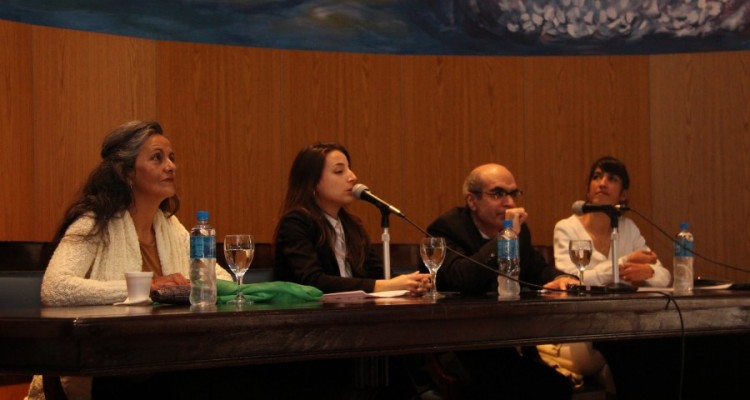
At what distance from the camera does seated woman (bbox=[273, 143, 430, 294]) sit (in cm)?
353

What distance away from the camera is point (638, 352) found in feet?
11.7

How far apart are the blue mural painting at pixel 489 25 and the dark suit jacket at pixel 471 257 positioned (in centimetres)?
226

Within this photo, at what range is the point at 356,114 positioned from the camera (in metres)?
5.73

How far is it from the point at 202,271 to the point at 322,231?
4.06ft

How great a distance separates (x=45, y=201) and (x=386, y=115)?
192 cm

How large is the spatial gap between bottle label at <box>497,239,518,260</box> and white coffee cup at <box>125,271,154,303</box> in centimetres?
107

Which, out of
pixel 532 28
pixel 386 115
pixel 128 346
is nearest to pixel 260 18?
pixel 386 115

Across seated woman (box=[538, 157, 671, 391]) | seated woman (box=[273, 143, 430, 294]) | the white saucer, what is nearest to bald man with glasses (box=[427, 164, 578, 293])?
seated woman (box=[538, 157, 671, 391])

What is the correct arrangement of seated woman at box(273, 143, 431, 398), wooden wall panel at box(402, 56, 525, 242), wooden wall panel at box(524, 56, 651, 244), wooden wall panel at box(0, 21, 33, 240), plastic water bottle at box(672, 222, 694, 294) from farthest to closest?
1. wooden wall panel at box(524, 56, 651, 244)
2. wooden wall panel at box(402, 56, 525, 242)
3. wooden wall panel at box(0, 21, 33, 240)
4. seated woman at box(273, 143, 431, 398)
5. plastic water bottle at box(672, 222, 694, 294)

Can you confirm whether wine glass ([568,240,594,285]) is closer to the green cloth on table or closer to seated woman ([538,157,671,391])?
seated woman ([538,157,671,391])

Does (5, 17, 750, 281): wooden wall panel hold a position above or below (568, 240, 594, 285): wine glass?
above

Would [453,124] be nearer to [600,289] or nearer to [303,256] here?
[303,256]

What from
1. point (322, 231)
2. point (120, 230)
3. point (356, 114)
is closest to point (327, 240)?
point (322, 231)

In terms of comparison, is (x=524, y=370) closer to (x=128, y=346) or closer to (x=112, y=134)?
(x=112, y=134)
